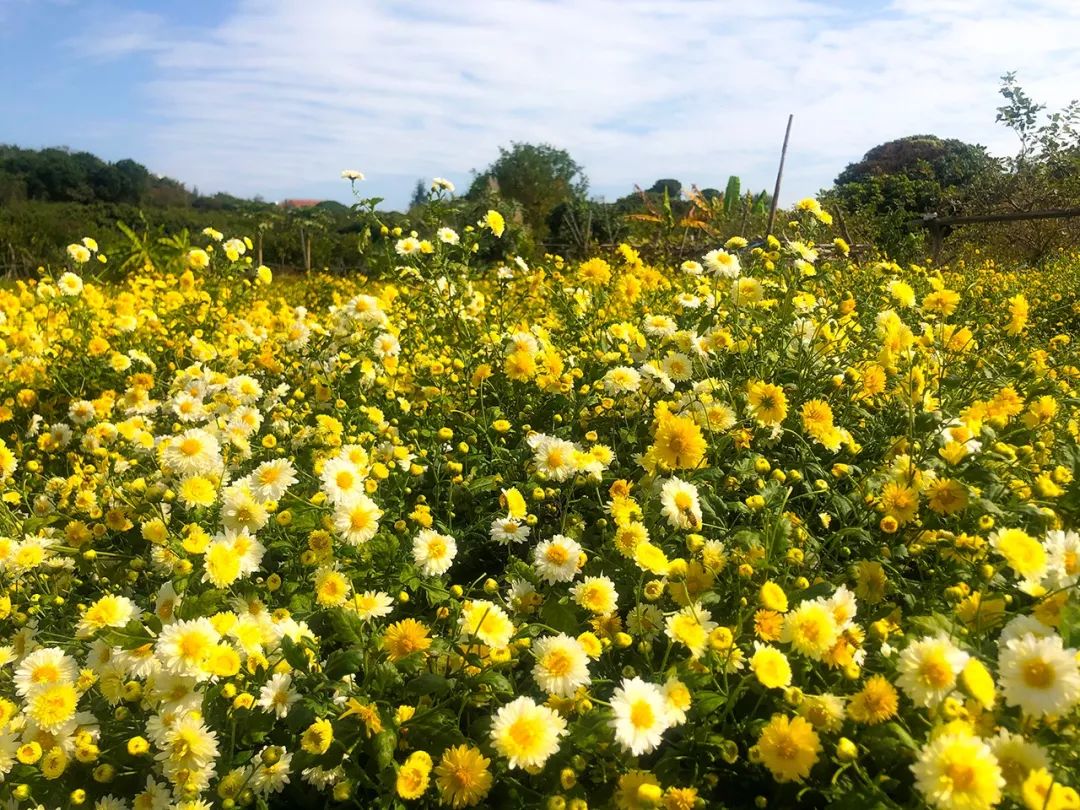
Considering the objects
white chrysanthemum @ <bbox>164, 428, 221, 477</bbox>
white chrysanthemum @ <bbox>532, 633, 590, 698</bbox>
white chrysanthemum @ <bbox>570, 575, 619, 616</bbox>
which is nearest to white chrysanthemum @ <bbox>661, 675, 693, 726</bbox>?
white chrysanthemum @ <bbox>532, 633, 590, 698</bbox>

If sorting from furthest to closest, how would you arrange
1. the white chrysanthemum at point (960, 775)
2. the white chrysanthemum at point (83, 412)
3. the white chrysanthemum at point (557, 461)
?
the white chrysanthemum at point (83, 412) → the white chrysanthemum at point (557, 461) → the white chrysanthemum at point (960, 775)

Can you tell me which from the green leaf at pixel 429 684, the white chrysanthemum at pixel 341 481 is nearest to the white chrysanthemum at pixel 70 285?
the white chrysanthemum at pixel 341 481

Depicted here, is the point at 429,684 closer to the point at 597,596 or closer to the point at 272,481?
the point at 597,596

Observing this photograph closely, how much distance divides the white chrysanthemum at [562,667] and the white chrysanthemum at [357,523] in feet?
1.71

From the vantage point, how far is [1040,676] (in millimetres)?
1001

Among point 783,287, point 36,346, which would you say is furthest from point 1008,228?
point 36,346

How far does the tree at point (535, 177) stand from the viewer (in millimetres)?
22641

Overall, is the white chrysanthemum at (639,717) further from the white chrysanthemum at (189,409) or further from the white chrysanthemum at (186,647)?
the white chrysanthemum at (189,409)

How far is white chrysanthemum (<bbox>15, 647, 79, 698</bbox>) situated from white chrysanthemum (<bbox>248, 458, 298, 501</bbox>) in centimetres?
49

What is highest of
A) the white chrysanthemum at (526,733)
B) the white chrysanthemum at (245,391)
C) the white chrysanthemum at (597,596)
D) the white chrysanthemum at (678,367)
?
the white chrysanthemum at (678,367)

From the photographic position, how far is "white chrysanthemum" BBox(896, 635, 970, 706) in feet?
3.47

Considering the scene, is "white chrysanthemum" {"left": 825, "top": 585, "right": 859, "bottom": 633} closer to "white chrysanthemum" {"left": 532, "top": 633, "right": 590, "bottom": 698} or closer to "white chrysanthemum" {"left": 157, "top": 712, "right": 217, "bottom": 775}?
"white chrysanthemum" {"left": 532, "top": 633, "right": 590, "bottom": 698}

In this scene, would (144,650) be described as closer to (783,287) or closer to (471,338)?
(471,338)

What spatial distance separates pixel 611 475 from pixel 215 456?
3.40ft
